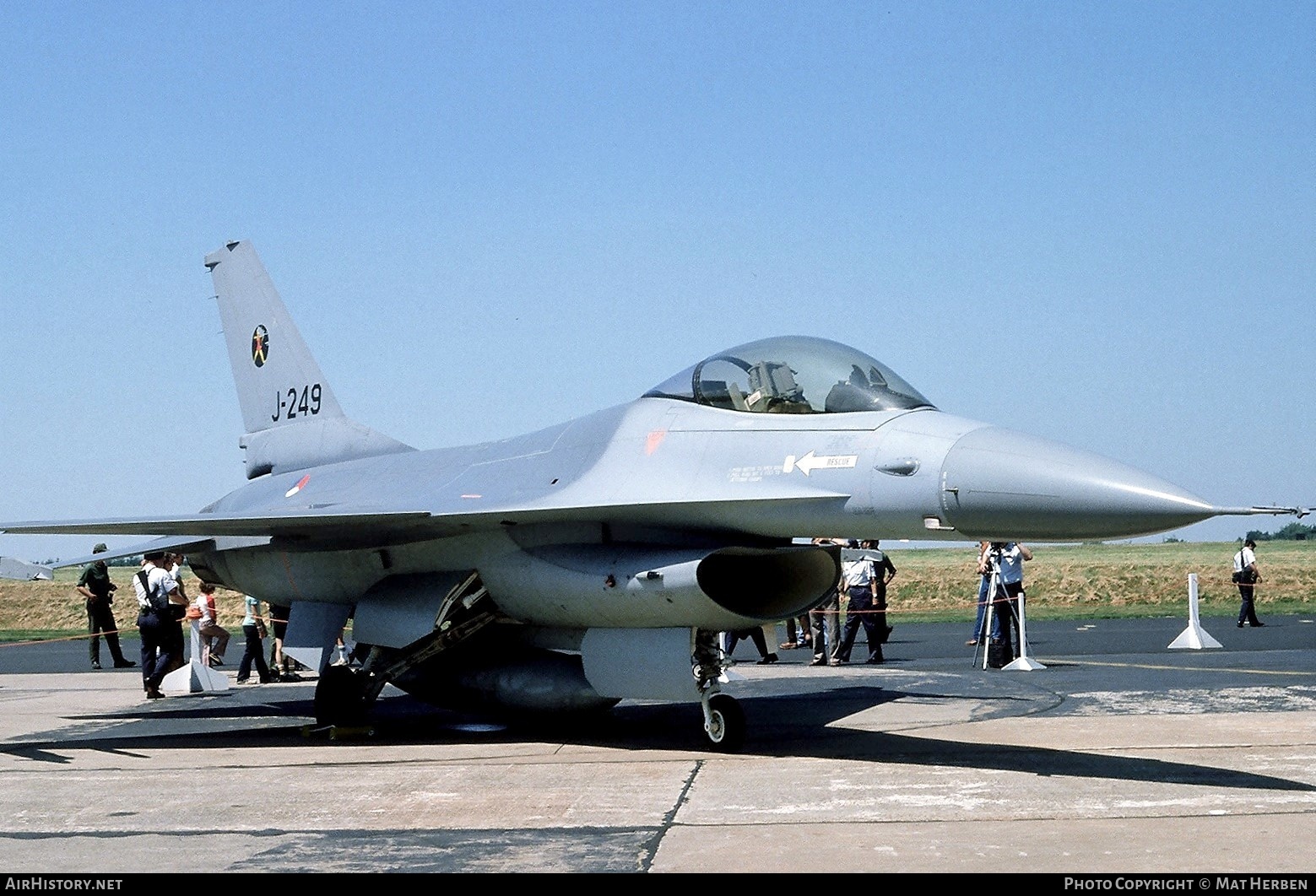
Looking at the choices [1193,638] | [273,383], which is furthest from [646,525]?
[1193,638]

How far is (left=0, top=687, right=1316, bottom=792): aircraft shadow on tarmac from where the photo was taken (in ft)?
26.1

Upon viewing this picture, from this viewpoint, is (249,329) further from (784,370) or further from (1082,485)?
(1082,485)

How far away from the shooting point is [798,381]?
A: 9.02m

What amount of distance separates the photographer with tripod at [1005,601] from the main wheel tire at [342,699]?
299 inches

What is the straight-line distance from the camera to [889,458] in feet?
26.6

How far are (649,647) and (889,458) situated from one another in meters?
2.18

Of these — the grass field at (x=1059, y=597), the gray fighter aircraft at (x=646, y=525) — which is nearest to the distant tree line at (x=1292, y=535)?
the grass field at (x=1059, y=597)

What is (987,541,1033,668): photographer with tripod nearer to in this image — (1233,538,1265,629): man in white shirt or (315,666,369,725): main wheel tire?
(315,666,369,725): main wheel tire

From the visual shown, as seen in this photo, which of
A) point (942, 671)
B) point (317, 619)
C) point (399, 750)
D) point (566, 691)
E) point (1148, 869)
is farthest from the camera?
point (942, 671)

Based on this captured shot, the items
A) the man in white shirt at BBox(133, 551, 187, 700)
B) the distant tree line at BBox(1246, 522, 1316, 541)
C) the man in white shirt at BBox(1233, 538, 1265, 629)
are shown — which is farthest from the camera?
the distant tree line at BBox(1246, 522, 1316, 541)

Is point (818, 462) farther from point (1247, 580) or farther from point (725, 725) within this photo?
point (1247, 580)

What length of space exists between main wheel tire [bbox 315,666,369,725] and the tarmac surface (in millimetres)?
172

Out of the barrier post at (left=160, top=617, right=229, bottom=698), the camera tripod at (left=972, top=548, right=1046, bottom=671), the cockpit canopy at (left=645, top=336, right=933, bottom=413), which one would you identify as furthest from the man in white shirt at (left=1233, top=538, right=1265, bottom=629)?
the barrier post at (left=160, top=617, right=229, bottom=698)

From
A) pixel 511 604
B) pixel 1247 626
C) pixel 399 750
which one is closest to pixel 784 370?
pixel 511 604
